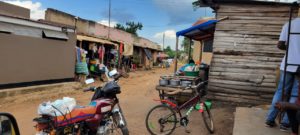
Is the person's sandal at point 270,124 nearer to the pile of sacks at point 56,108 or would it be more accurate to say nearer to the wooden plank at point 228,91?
the pile of sacks at point 56,108

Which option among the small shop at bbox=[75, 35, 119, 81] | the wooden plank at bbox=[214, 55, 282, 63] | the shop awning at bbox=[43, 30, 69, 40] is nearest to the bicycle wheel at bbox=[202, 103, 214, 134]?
the wooden plank at bbox=[214, 55, 282, 63]

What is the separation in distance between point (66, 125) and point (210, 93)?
5.32 m

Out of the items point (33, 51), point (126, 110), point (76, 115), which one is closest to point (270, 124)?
point (76, 115)

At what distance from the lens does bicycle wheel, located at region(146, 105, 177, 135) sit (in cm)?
527

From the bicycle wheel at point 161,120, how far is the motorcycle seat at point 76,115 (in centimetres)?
180

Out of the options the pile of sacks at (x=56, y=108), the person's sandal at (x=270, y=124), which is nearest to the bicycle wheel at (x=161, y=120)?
the person's sandal at (x=270, y=124)

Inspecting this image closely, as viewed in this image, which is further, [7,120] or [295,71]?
[295,71]

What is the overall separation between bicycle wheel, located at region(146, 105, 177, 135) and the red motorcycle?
Result: 4.35 feet

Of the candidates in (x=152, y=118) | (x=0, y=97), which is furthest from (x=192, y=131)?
(x=0, y=97)

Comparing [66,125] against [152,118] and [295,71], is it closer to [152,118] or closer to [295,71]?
[152,118]

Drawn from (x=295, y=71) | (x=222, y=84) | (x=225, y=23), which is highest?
(x=225, y=23)

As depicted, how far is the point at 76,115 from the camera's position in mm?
3750

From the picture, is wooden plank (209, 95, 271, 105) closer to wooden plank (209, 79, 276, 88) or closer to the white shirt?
wooden plank (209, 79, 276, 88)

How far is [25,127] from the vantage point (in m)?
5.80
